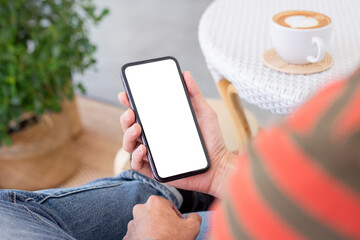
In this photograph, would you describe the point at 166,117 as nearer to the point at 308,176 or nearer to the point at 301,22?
the point at 301,22

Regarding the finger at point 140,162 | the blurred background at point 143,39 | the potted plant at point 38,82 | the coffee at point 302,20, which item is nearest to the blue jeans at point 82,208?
the finger at point 140,162

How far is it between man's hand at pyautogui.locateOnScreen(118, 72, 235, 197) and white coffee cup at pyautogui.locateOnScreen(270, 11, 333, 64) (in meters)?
0.16

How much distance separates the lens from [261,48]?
74 centimetres

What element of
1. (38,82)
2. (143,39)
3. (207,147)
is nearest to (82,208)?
(207,147)

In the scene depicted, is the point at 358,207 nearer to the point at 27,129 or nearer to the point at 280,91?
the point at 280,91

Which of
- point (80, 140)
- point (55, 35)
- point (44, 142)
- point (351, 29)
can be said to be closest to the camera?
point (351, 29)

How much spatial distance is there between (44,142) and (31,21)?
40 cm

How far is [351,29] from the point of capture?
30.6 inches

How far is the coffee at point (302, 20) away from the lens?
2.14 feet

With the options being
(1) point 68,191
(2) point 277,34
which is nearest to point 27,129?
(1) point 68,191

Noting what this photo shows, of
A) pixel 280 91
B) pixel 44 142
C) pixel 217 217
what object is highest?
pixel 217 217

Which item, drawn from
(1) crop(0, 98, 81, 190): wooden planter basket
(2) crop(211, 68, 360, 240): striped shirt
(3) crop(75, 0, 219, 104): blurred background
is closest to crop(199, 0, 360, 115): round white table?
(2) crop(211, 68, 360, 240): striped shirt

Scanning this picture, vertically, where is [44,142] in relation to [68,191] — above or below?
below

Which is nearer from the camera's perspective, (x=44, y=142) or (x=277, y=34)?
(x=277, y=34)
